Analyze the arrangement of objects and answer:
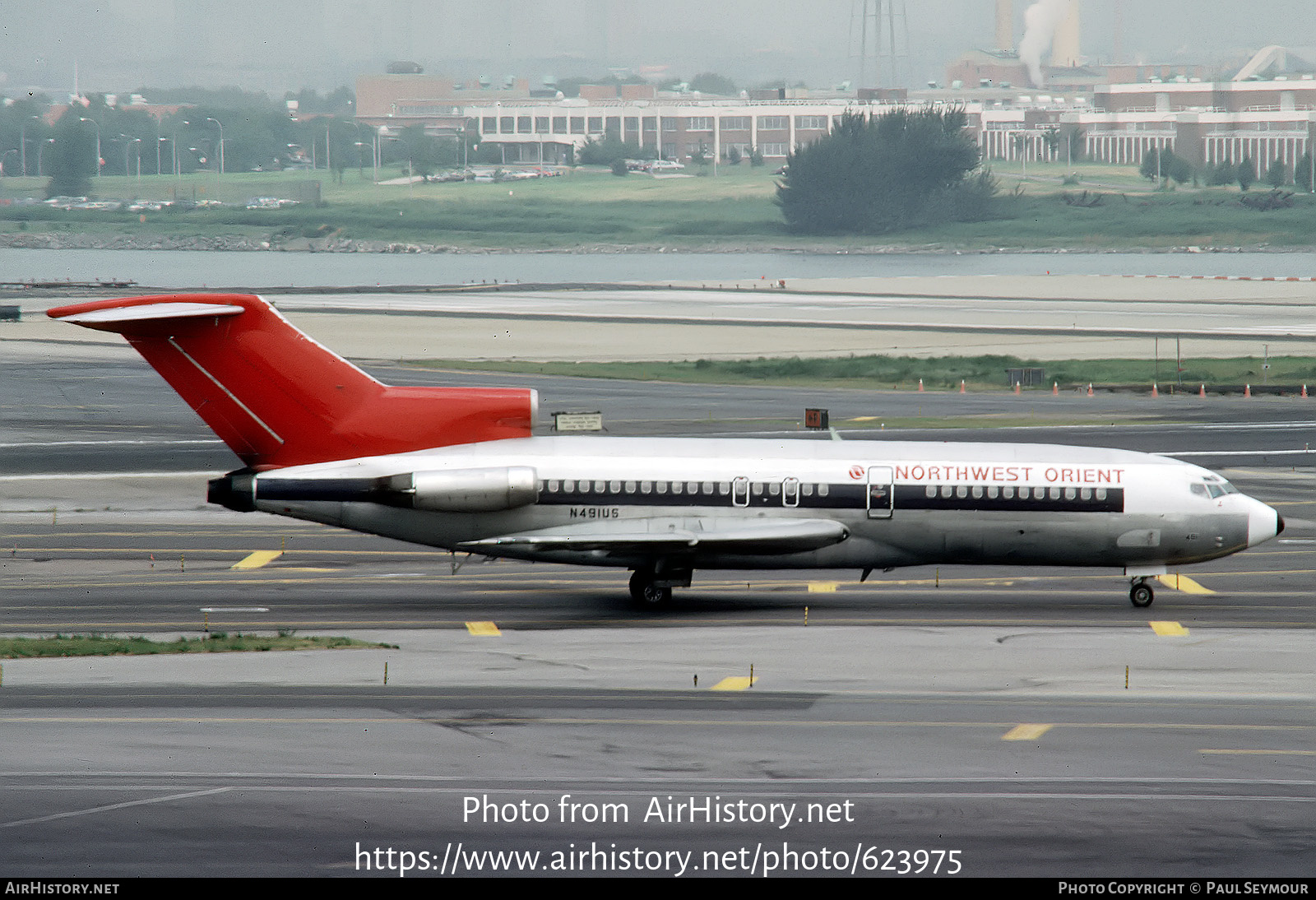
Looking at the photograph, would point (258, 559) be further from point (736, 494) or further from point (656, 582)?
point (736, 494)

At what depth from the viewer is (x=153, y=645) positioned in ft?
101

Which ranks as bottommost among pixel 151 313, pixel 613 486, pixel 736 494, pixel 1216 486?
pixel 1216 486

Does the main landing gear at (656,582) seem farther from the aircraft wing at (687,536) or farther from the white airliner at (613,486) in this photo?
the aircraft wing at (687,536)

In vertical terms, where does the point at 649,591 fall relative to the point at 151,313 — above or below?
below

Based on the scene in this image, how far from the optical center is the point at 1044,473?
36438 millimetres

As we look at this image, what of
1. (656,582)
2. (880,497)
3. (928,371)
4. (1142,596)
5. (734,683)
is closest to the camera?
(734,683)

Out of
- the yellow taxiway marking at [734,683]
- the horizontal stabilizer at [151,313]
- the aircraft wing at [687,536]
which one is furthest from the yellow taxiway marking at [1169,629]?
the horizontal stabilizer at [151,313]

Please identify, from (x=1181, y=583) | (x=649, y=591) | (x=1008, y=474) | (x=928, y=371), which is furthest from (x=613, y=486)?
(x=928, y=371)

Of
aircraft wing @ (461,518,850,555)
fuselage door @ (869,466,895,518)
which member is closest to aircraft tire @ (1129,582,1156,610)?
fuselage door @ (869,466,895,518)

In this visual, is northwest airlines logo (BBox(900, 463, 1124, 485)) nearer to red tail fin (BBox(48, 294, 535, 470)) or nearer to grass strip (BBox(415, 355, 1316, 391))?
red tail fin (BBox(48, 294, 535, 470))

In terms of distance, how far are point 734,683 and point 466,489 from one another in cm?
939

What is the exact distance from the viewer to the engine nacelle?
35.0 meters

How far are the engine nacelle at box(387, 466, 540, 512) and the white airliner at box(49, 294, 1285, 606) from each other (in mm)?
41

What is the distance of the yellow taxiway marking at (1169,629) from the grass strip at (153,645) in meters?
16.2
